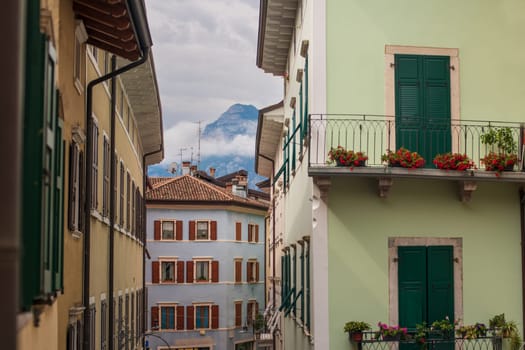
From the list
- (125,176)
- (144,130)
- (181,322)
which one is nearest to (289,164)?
(125,176)

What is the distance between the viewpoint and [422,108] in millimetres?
16109

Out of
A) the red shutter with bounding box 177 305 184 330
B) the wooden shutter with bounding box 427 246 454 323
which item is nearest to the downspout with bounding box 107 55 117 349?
the wooden shutter with bounding box 427 246 454 323

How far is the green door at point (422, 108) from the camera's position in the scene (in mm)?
16062

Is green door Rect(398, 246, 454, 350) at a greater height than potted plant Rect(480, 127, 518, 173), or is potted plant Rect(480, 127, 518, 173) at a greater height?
potted plant Rect(480, 127, 518, 173)

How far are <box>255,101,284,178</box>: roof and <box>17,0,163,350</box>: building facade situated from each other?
4222 millimetres

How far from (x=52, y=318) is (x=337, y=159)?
794cm

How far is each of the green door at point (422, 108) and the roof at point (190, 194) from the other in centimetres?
3994

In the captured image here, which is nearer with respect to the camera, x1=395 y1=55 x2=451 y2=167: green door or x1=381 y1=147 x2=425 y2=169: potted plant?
x1=381 y1=147 x2=425 y2=169: potted plant

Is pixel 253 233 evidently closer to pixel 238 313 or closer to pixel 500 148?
pixel 238 313

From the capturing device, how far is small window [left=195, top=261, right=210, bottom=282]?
55.6 meters

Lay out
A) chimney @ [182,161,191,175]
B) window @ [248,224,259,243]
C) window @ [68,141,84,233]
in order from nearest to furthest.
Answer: window @ [68,141,84,233] < window @ [248,224,259,243] < chimney @ [182,161,191,175]

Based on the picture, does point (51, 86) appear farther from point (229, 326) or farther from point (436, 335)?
point (229, 326)

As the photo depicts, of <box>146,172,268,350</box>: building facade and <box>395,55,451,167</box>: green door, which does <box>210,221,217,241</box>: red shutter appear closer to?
<box>146,172,268,350</box>: building facade

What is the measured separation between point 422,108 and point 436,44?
122cm
